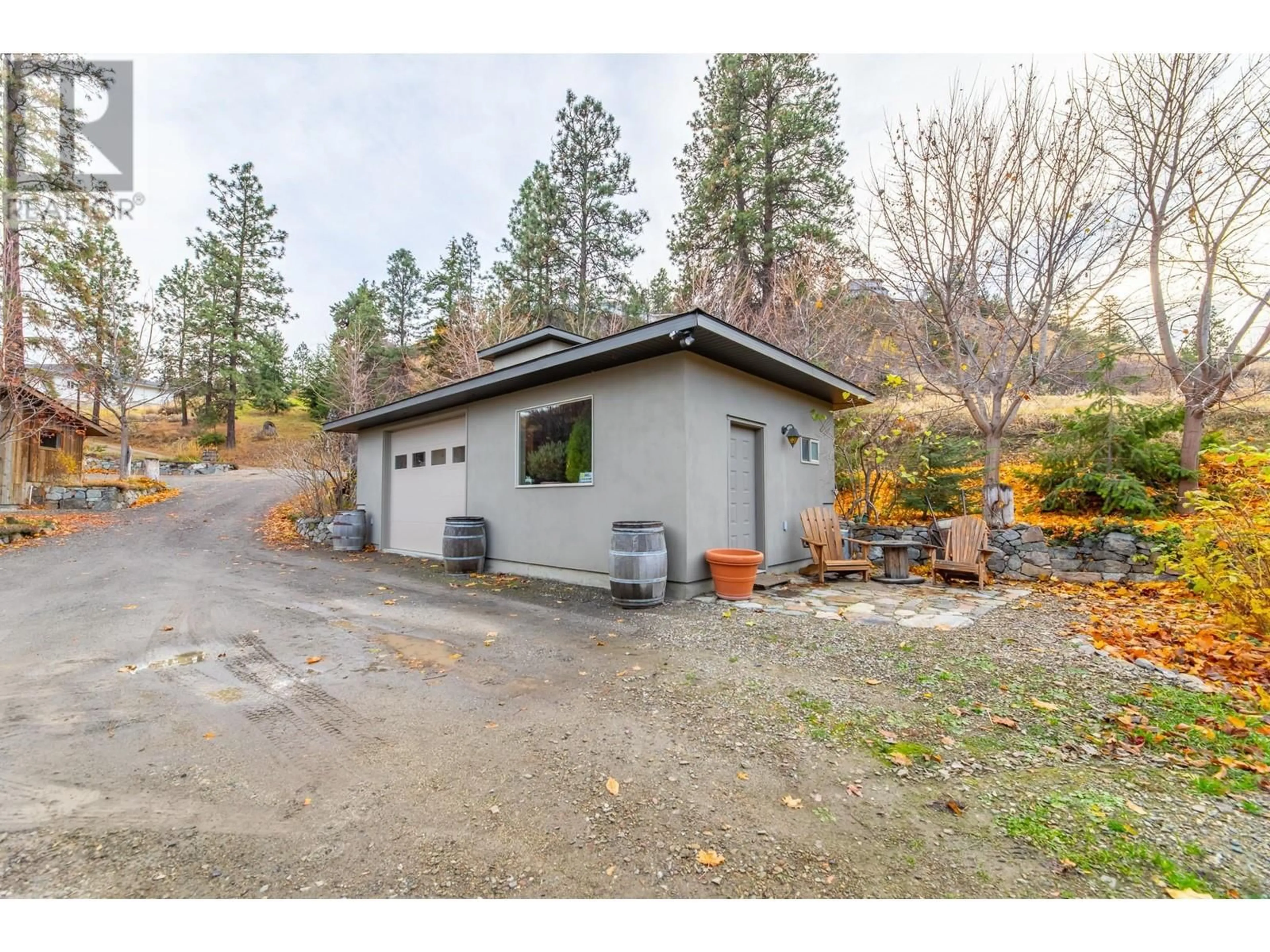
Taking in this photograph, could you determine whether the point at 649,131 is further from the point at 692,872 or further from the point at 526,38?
the point at 692,872

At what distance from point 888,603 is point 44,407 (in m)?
17.8

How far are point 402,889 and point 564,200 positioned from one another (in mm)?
18048

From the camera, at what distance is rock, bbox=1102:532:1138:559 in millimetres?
5855

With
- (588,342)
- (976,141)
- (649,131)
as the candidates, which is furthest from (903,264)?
(649,131)

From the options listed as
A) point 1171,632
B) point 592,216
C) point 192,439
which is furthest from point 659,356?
point 192,439

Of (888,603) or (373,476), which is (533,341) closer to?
(373,476)

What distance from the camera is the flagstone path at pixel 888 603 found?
14.8ft

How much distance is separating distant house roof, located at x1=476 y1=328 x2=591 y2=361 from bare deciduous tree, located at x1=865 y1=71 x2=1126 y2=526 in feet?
15.4

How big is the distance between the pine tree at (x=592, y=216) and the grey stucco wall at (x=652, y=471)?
9882mm

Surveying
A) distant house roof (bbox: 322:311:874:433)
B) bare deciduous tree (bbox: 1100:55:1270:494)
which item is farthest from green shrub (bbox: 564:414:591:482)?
bare deciduous tree (bbox: 1100:55:1270:494)

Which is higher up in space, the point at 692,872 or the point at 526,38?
the point at 526,38

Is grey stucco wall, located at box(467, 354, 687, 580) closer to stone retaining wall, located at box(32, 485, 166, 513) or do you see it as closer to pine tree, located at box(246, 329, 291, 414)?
stone retaining wall, located at box(32, 485, 166, 513)

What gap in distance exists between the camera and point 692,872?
A: 158cm
